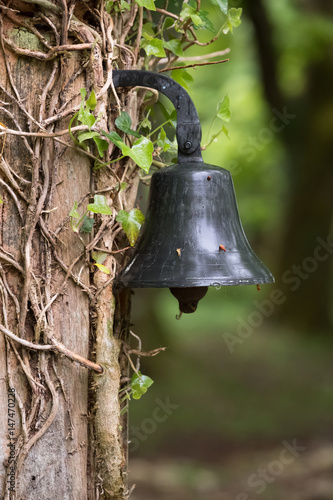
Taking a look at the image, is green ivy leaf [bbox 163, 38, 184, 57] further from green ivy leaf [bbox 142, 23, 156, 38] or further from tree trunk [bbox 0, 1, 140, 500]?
tree trunk [bbox 0, 1, 140, 500]

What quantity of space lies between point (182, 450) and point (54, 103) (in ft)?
19.1

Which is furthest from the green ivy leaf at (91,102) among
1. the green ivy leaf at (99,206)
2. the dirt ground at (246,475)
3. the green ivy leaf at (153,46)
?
the dirt ground at (246,475)

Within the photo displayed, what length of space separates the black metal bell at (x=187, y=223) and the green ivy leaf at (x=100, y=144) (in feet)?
0.66

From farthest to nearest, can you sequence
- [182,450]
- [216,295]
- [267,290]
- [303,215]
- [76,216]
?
[216,295] → [267,290] → [303,215] → [182,450] → [76,216]

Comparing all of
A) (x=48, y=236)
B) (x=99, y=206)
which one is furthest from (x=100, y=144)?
(x=48, y=236)

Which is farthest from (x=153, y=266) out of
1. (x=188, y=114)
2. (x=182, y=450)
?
(x=182, y=450)

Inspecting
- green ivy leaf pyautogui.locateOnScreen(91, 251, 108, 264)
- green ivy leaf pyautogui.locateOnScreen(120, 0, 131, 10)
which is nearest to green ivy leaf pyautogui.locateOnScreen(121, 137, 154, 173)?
green ivy leaf pyautogui.locateOnScreen(91, 251, 108, 264)

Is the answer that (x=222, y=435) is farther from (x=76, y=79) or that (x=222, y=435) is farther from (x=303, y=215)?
(x=76, y=79)

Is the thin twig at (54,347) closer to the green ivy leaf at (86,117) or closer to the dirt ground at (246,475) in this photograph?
the green ivy leaf at (86,117)

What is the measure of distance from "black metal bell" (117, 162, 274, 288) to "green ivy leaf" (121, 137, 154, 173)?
0.14 meters

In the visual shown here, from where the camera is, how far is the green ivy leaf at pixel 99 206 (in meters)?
1.76

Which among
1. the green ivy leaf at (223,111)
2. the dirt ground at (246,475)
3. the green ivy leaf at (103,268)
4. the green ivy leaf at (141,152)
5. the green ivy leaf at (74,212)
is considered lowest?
the dirt ground at (246,475)

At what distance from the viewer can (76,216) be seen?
5.77 ft

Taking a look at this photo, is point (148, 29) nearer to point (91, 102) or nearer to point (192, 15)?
point (192, 15)
